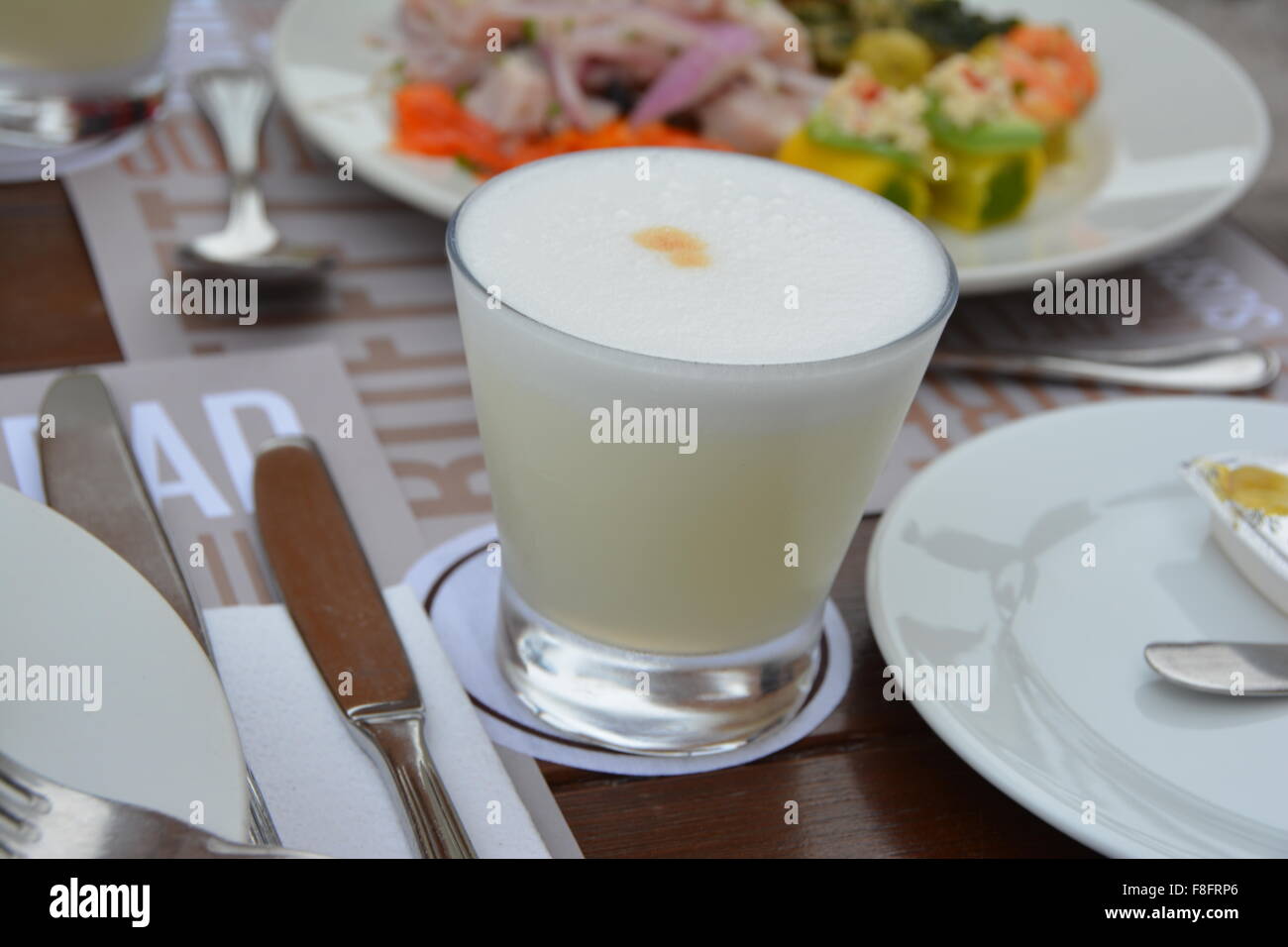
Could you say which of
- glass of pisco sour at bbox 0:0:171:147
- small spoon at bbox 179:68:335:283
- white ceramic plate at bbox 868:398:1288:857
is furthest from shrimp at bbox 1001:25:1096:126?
glass of pisco sour at bbox 0:0:171:147

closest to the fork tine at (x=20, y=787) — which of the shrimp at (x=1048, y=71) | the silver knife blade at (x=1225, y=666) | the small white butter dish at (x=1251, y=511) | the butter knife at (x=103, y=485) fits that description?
the butter knife at (x=103, y=485)

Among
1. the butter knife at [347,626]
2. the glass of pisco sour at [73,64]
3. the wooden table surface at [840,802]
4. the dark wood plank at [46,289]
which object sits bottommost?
the wooden table surface at [840,802]

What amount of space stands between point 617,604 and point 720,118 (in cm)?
79

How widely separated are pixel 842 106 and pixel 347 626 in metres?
0.72

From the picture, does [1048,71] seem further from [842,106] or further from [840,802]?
[840,802]

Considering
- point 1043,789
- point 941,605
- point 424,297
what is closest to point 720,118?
point 424,297

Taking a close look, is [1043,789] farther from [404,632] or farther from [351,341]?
[351,341]

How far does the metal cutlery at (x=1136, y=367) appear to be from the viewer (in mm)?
1017

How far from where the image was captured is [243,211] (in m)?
1.10

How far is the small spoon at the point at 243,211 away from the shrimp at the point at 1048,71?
715mm
